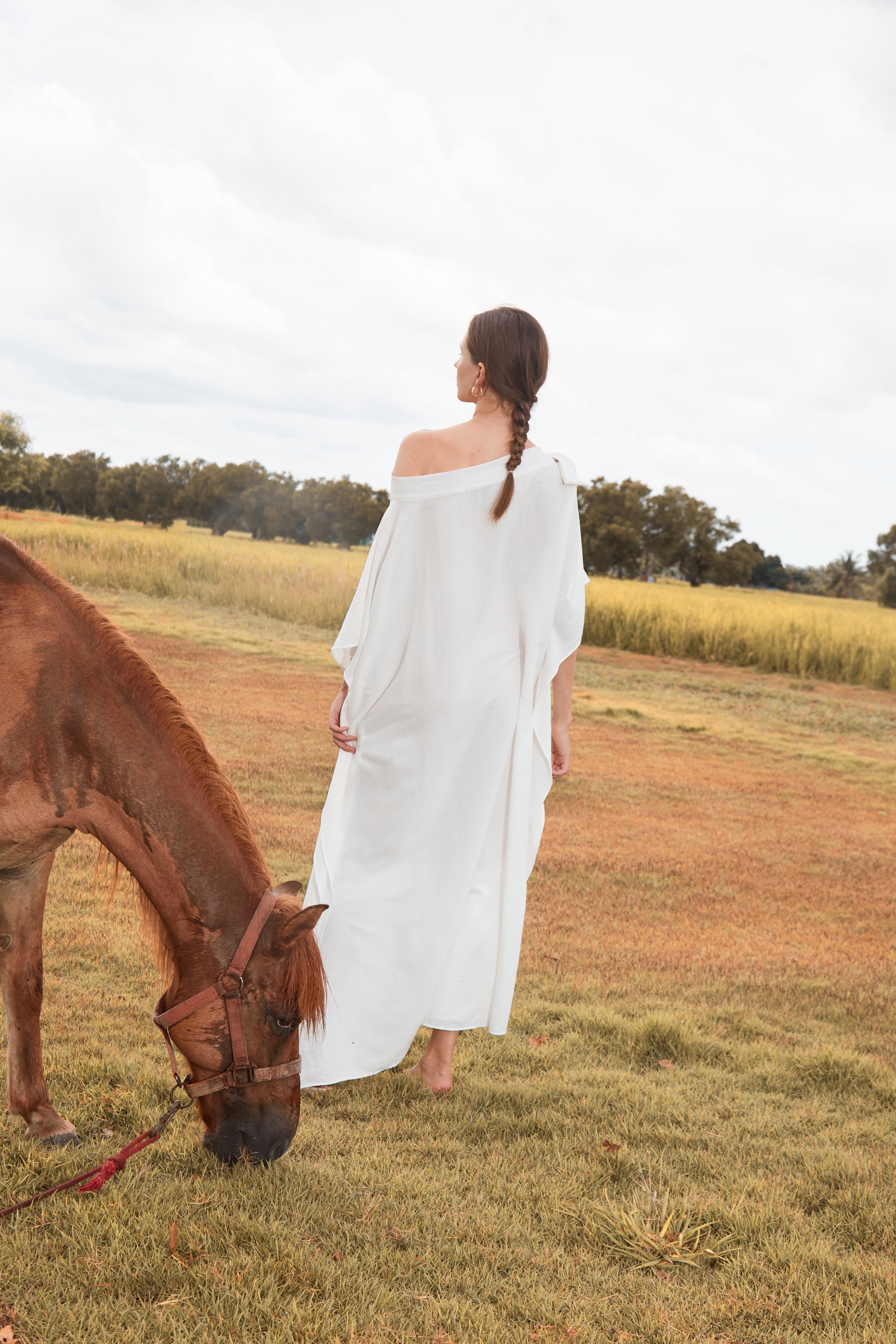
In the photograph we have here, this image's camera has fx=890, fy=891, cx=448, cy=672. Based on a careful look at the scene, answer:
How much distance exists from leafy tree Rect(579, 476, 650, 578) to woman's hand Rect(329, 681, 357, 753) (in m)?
40.6

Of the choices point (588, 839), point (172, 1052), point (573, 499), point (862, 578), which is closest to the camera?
point (172, 1052)

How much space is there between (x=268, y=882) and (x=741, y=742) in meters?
9.05

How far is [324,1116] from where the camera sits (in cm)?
247

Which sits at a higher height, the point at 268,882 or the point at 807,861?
the point at 268,882

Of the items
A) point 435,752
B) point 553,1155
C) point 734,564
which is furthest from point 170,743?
point 734,564

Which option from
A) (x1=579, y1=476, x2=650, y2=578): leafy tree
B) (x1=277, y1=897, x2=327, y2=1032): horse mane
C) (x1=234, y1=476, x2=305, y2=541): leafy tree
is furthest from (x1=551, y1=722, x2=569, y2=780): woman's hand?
(x1=234, y1=476, x2=305, y2=541): leafy tree

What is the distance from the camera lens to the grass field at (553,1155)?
173 cm

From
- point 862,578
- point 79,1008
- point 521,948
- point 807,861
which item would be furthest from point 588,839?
point 862,578

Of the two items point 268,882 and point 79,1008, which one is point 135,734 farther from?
point 79,1008

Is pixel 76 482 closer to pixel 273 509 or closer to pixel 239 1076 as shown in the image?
pixel 273 509

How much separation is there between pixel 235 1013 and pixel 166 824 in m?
0.42

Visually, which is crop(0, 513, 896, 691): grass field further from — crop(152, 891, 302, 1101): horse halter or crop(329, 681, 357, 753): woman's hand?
crop(152, 891, 302, 1101): horse halter

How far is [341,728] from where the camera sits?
2504mm

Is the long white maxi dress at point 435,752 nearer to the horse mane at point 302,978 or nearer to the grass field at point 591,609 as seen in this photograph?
the horse mane at point 302,978
